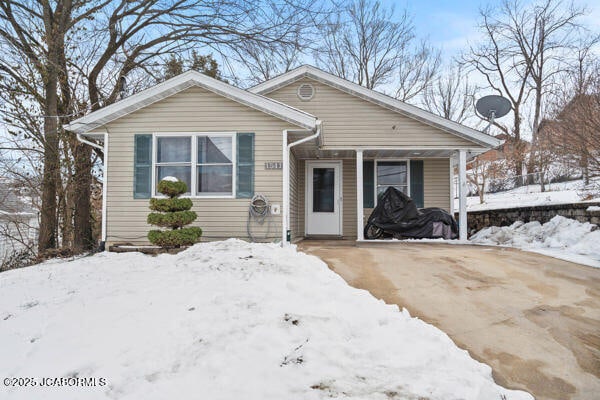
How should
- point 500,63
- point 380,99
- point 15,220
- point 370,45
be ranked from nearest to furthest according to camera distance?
point 15,220 → point 380,99 → point 370,45 → point 500,63

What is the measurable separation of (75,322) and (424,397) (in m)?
2.54

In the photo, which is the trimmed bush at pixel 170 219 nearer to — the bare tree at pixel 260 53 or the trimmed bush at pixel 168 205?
the trimmed bush at pixel 168 205

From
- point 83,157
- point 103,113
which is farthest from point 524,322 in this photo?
point 83,157

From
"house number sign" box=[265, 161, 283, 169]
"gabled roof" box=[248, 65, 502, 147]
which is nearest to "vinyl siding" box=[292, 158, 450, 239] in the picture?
"gabled roof" box=[248, 65, 502, 147]

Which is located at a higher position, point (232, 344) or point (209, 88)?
point (209, 88)

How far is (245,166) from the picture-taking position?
6.53 meters

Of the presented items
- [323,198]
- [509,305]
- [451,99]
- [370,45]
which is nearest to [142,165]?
[323,198]

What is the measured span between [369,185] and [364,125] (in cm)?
162

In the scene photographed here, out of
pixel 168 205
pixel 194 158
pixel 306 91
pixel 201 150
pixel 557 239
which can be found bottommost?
pixel 557 239

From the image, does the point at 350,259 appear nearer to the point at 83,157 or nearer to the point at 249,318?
the point at 249,318

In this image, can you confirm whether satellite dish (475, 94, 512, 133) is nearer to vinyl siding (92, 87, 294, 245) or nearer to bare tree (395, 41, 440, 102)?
vinyl siding (92, 87, 294, 245)

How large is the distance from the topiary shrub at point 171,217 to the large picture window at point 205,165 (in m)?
0.68

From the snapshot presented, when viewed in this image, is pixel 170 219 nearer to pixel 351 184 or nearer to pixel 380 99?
pixel 351 184

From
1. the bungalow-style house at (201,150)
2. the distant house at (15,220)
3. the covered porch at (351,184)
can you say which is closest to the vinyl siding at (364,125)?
the covered porch at (351,184)
